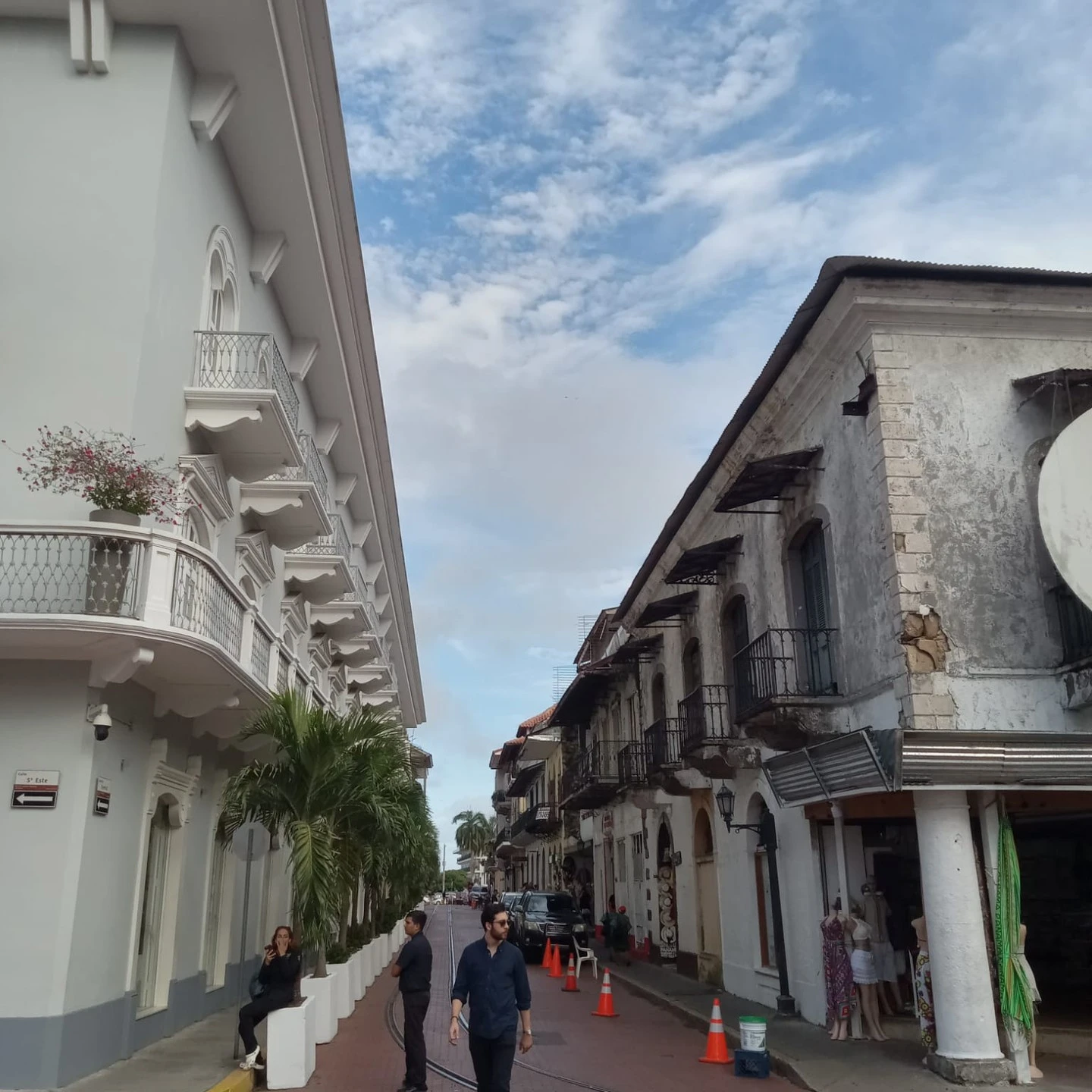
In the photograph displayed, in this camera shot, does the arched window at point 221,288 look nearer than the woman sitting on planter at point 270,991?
No

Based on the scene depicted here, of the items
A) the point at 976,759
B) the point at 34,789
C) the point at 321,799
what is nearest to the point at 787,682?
the point at 976,759

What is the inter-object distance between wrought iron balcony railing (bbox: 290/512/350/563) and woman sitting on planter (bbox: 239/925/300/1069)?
8.57 meters

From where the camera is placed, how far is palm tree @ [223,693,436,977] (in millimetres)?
11117

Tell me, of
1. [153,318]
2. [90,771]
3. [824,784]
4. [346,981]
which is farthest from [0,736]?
[824,784]

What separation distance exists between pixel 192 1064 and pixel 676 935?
1481 centimetres

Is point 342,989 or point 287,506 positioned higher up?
point 287,506

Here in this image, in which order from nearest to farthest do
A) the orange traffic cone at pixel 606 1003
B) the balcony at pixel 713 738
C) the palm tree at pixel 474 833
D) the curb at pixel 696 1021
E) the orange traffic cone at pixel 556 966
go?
1. the curb at pixel 696 1021
2. the orange traffic cone at pixel 606 1003
3. the balcony at pixel 713 738
4. the orange traffic cone at pixel 556 966
5. the palm tree at pixel 474 833

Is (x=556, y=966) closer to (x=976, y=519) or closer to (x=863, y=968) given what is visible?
(x=863, y=968)

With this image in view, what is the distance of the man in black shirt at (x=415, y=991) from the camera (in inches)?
374

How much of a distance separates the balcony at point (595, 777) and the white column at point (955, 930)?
16310 mm

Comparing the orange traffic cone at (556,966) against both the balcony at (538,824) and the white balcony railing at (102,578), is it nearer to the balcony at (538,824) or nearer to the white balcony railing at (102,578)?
the white balcony railing at (102,578)

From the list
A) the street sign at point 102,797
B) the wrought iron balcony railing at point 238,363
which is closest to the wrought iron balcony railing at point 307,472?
the wrought iron balcony railing at point 238,363

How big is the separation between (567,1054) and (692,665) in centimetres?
1089

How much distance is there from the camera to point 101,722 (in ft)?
32.0
